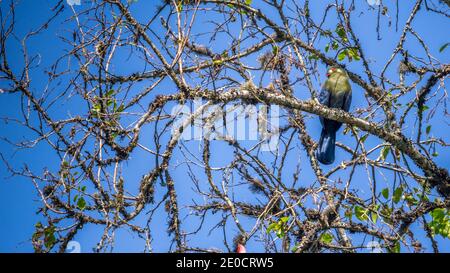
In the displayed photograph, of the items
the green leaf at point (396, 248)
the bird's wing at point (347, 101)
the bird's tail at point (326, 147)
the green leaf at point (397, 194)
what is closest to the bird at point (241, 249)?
the green leaf at point (396, 248)

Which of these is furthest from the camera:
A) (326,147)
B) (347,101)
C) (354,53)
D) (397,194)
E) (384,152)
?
(347,101)

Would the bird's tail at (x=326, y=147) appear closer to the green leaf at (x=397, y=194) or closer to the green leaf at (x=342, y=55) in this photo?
the green leaf at (x=342, y=55)

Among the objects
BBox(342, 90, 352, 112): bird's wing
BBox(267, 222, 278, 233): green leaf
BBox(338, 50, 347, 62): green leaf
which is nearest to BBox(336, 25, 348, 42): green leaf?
BBox(338, 50, 347, 62): green leaf

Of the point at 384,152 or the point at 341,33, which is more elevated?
the point at 341,33

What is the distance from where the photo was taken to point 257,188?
17.2 ft

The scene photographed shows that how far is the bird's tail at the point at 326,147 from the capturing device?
18.4 ft

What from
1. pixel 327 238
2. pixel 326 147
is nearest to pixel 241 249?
pixel 327 238

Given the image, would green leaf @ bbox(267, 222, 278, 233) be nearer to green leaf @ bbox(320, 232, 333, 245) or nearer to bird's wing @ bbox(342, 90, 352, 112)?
green leaf @ bbox(320, 232, 333, 245)

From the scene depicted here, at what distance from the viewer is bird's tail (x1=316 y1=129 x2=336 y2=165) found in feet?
18.4

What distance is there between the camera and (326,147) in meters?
5.69

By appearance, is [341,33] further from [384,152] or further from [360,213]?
[360,213]

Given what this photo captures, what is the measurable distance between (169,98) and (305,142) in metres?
2.11
